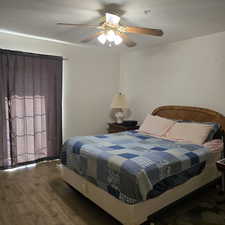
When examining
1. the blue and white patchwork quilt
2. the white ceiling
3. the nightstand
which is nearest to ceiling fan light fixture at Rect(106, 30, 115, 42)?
the white ceiling

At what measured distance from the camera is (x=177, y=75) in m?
3.66

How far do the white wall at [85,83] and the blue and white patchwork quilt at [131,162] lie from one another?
1.50 meters

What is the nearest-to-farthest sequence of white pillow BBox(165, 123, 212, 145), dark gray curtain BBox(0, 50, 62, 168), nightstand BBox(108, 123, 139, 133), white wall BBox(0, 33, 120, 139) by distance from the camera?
1. white pillow BBox(165, 123, 212, 145)
2. dark gray curtain BBox(0, 50, 62, 168)
3. white wall BBox(0, 33, 120, 139)
4. nightstand BBox(108, 123, 139, 133)

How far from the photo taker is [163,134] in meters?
3.21

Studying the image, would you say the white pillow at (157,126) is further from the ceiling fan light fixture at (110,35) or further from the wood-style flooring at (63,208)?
the ceiling fan light fixture at (110,35)

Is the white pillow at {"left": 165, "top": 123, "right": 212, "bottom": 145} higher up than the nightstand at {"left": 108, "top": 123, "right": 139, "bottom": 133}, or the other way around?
the white pillow at {"left": 165, "top": 123, "right": 212, "bottom": 145}

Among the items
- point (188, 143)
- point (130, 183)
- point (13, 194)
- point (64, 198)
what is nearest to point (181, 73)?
point (188, 143)

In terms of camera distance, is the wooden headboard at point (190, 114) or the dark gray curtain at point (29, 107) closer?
the wooden headboard at point (190, 114)

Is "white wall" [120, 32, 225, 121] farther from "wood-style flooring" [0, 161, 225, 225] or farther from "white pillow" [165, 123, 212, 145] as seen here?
"wood-style flooring" [0, 161, 225, 225]

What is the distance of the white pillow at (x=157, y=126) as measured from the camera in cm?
327

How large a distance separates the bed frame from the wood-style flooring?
136 mm

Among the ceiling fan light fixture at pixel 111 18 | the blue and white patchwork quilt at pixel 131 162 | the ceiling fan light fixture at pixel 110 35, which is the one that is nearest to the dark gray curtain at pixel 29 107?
the blue and white patchwork quilt at pixel 131 162

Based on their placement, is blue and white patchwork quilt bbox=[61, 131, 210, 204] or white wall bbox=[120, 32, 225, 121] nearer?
blue and white patchwork quilt bbox=[61, 131, 210, 204]

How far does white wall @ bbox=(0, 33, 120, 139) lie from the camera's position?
3855 mm
